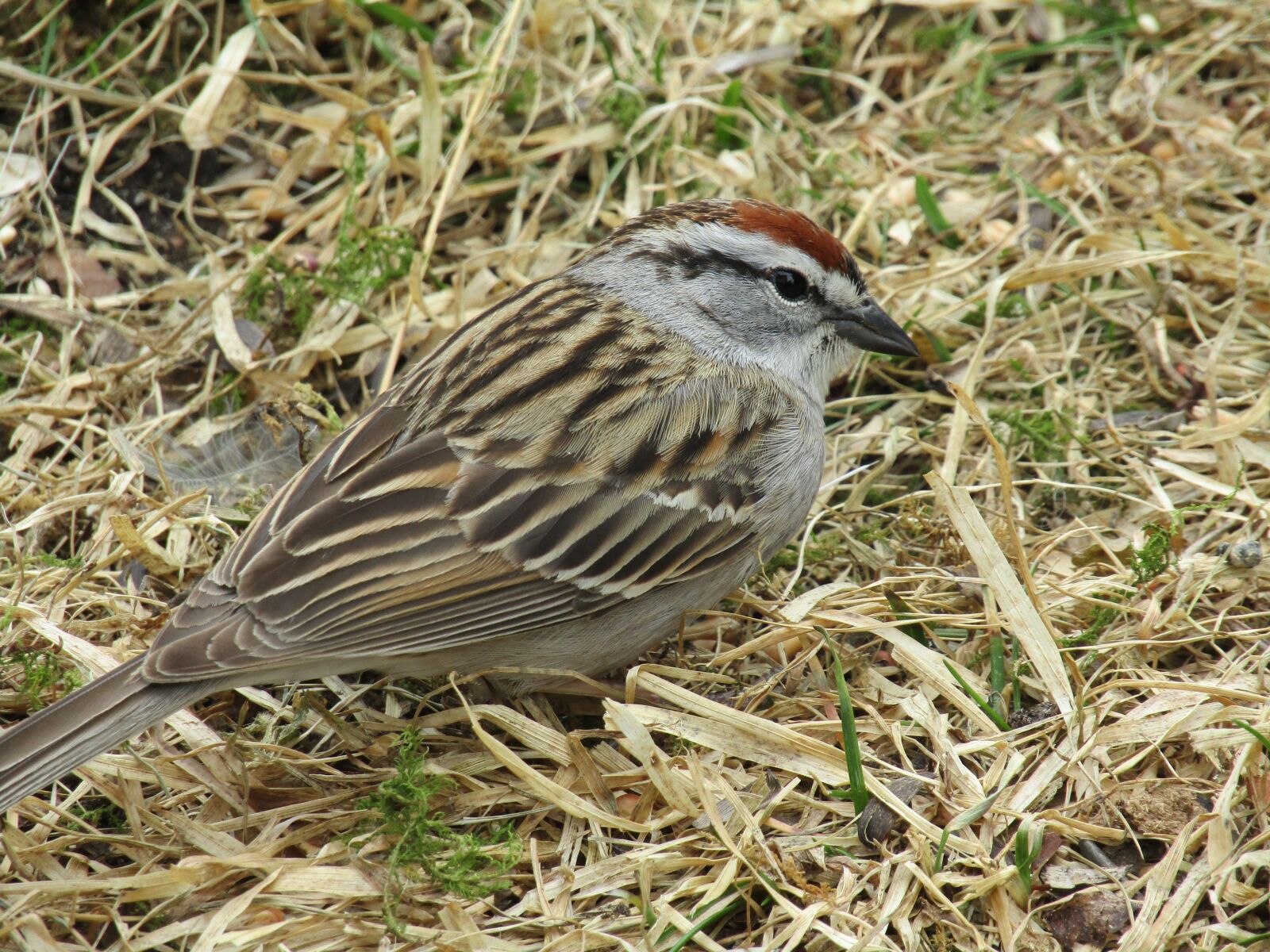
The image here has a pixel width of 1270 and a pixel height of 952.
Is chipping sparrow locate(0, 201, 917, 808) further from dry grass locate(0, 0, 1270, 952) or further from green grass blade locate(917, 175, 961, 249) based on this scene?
green grass blade locate(917, 175, 961, 249)

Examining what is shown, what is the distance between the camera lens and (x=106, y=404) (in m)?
5.16

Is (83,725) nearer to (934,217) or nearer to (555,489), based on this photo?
(555,489)

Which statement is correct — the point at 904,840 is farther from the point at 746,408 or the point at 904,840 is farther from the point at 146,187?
the point at 146,187

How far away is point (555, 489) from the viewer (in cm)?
411

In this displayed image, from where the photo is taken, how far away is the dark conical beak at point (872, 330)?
187 inches

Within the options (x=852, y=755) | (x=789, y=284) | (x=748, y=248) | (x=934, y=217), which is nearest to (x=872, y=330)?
(x=789, y=284)

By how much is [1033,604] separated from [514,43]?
3540 mm

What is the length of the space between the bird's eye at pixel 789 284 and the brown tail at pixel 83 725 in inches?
88.7

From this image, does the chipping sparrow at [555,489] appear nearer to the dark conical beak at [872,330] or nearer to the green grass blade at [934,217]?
the dark conical beak at [872,330]

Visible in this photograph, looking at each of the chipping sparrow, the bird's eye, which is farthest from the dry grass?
the bird's eye

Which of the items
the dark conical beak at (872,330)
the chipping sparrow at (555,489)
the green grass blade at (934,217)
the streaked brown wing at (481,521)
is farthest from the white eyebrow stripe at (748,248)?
the green grass blade at (934,217)

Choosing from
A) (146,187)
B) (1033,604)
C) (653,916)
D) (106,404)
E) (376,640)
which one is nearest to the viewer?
(653,916)

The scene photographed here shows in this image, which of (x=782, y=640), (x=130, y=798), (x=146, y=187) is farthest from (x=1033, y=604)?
(x=146, y=187)

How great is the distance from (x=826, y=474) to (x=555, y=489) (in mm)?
1360
